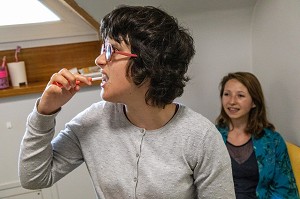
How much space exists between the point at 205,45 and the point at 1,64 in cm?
119

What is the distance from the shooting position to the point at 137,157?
88 cm

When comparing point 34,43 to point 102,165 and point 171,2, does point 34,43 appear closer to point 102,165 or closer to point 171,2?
point 171,2

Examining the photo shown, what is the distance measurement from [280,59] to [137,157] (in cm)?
110

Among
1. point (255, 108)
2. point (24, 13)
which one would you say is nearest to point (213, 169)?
point (255, 108)

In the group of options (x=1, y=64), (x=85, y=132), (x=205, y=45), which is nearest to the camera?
(x=85, y=132)

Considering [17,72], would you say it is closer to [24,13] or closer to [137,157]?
[24,13]

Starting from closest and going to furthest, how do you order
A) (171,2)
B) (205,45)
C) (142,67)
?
(142,67) < (171,2) < (205,45)

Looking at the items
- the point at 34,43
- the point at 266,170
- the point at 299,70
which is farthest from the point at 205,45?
the point at 34,43

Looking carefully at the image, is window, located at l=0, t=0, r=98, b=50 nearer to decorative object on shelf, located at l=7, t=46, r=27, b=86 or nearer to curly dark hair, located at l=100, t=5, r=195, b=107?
decorative object on shelf, located at l=7, t=46, r=27, b=86

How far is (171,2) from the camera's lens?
1.56 metres

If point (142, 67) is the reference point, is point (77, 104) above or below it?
below

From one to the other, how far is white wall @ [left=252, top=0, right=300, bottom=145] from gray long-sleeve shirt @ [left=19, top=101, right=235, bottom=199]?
0.84 meters

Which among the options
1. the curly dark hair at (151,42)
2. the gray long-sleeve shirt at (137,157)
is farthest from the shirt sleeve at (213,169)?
the curly dark hair at (151,42)

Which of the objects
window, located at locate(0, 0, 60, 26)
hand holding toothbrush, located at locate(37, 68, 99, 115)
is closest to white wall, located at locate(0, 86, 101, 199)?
window, located at locate(0, 0, 60, 26)
